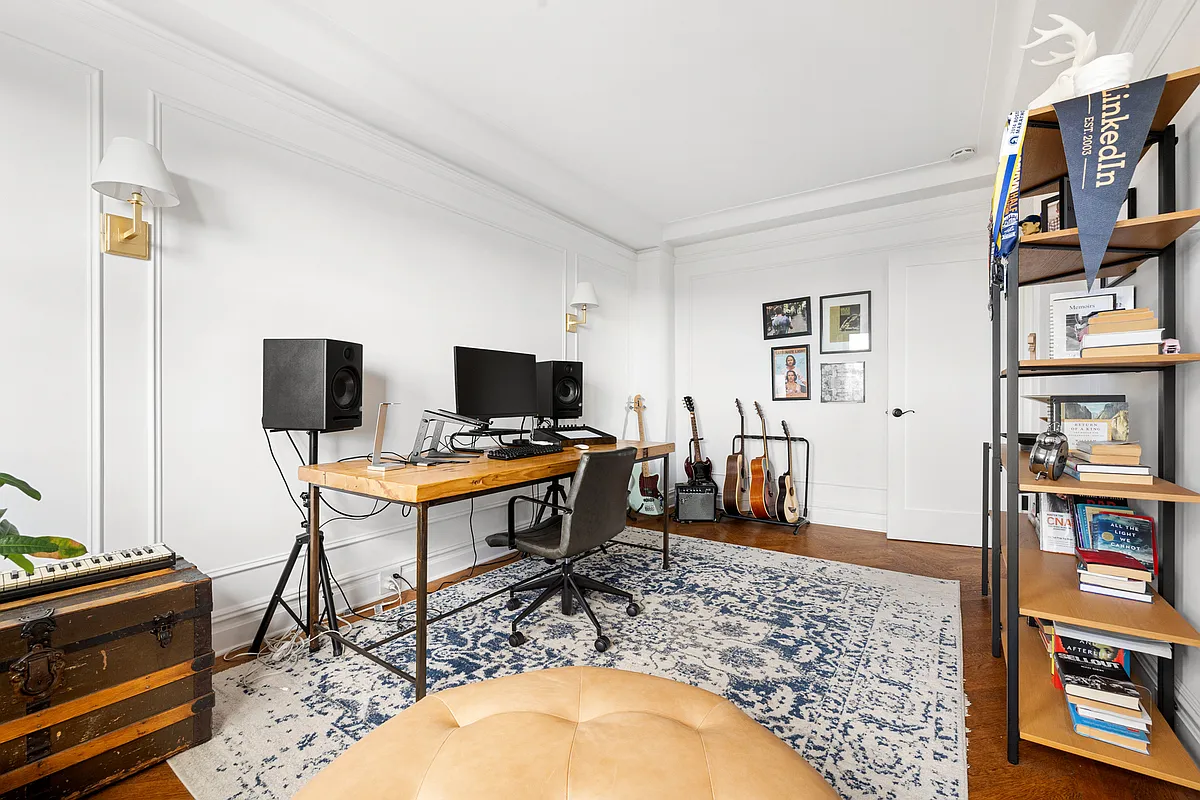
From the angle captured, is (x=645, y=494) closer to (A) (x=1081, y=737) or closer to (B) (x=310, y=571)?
(B) (x=310, y=571)

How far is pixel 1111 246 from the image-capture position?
170cm

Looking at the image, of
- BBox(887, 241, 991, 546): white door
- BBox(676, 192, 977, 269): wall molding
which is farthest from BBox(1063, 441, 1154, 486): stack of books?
BBox(676, 192, 977, 269): wall molding

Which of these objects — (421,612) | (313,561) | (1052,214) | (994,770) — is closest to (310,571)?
(313,561)

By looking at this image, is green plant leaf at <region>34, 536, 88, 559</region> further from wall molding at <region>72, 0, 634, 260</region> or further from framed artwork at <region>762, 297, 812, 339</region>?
framed artwork at <region>762, 297, 812, 339</region>

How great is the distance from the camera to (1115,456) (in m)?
1.61

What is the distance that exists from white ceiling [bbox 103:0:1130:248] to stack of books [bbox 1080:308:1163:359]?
1.31 meters

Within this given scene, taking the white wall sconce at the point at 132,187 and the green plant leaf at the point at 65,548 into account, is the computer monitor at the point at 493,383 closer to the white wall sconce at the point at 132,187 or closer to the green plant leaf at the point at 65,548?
the white wall sconce at the point at 132,187

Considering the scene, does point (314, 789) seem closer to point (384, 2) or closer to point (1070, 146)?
point (1070, 146)

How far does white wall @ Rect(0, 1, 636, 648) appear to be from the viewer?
183 centimetres

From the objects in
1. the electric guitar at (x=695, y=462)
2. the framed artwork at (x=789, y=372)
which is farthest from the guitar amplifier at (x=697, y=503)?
the framed artwork at (x=789, y=372)

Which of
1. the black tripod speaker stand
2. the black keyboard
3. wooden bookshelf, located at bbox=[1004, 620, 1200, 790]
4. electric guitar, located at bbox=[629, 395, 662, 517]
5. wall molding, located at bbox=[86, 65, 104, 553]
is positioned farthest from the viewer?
electric guitar, located at bbox=[629, 395, 662, 517]

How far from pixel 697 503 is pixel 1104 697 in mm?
3106

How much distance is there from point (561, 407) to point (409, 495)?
209 cm

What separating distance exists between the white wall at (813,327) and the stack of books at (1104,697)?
8.81 feet
